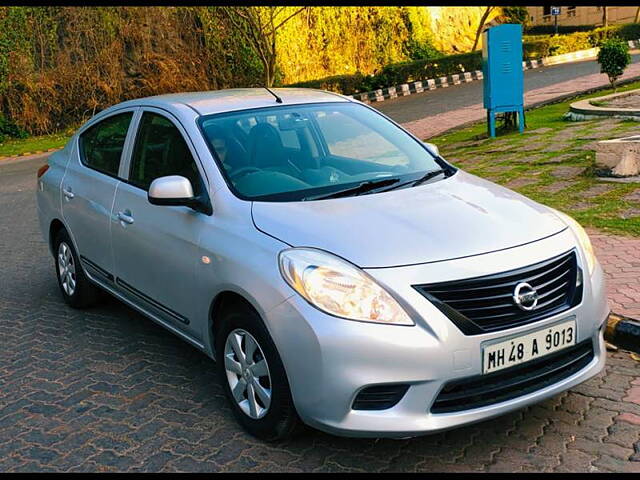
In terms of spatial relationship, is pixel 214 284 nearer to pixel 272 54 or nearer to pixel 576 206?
pixel 576 206

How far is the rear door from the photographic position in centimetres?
531

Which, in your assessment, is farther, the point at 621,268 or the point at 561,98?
the point at 561,98

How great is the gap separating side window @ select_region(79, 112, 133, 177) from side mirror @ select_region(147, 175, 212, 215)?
1.23 meters

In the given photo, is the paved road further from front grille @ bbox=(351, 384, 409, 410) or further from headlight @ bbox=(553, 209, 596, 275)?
front grille @ bbox=(351, 384, 409, 410)

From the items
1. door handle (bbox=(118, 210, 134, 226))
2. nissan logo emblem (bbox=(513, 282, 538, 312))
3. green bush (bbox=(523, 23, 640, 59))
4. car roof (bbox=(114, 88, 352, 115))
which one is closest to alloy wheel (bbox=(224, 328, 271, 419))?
nissan logo emblem (bbox=(513, 282, 538, 312))

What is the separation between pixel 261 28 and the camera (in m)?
25.9

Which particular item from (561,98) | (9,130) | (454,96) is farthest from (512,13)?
(9,130)

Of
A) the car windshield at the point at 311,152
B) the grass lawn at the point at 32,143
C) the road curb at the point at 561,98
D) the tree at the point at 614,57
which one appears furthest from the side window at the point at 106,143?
the grass lawn at the point at 32,143

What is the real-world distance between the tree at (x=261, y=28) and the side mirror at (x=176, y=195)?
21964 mm

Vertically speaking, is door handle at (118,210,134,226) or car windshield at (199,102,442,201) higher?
car windshield at (199,102,442,201)

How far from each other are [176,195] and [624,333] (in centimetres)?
281

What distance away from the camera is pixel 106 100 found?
953 inches

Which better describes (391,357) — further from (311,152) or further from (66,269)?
(66,269)
